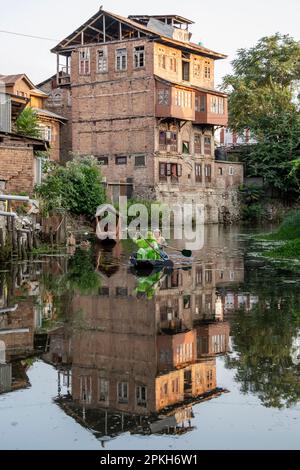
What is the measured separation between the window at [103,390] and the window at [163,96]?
161 ft

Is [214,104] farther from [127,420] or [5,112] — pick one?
[127,420]

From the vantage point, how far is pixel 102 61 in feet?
188

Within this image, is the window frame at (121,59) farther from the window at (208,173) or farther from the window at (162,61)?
the window at (208,173)

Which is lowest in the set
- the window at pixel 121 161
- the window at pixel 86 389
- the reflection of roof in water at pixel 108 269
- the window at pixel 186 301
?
the window at pixel 86 389

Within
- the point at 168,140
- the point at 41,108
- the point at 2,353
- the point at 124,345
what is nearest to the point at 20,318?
the point at 2,353

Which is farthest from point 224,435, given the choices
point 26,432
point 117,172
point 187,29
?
point 187,29

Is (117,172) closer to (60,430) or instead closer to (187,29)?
(187,29)

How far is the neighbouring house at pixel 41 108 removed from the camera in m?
54.1

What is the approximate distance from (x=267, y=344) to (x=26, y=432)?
4.79m

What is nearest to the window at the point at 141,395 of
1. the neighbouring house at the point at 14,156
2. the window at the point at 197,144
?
the neighbouring house at the point at 14,156

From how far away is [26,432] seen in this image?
22.6 ft

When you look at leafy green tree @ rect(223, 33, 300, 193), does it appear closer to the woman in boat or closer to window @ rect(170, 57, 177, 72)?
window @ rect(170, 57, 177, 72)

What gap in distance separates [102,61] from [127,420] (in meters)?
52.8

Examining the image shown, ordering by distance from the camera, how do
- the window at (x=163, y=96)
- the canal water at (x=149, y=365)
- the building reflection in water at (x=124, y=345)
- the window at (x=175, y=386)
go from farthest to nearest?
1. the window at (x=163, y=96)
2. the window at (x=175, y=386)
3. the building reflection in water at (x=124, y=345)
4. the canal water at (x=149, y=365)
